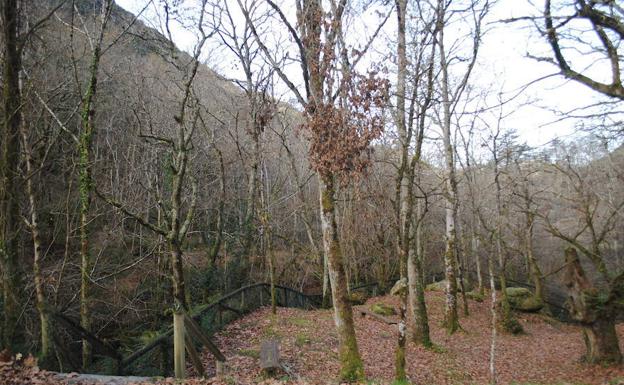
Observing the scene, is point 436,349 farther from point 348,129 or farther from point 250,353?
point 348,129

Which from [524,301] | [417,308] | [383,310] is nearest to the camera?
[417,308]

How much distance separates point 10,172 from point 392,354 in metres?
9.52

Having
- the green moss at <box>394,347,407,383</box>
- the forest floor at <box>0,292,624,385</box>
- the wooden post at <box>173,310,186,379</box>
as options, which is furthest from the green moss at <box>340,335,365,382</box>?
Answer: the wooden post at <box>173,310,186,379</box>

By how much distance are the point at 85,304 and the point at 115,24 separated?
16.0 meters

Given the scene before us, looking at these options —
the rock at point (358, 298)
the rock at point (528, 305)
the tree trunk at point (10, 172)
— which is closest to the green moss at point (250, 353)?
the tree trunk at point (10, 172)

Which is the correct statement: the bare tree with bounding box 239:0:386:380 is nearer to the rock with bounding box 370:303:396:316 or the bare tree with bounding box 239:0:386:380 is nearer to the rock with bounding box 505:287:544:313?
the rock with bounding box 370:303:396:316

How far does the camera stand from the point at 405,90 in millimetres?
10367

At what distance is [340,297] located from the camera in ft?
24.8

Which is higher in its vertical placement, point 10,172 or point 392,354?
point 10,172

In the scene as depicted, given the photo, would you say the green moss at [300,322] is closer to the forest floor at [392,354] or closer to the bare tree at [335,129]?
the forest floor at [392,354]

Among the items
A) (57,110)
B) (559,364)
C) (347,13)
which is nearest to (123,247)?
(57,110)

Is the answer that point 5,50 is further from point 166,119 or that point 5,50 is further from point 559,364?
point 559,364

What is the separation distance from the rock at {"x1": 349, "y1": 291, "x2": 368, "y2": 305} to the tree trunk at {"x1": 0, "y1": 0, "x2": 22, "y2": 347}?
15.6 m

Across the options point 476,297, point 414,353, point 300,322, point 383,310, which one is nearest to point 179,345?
point 414,353
